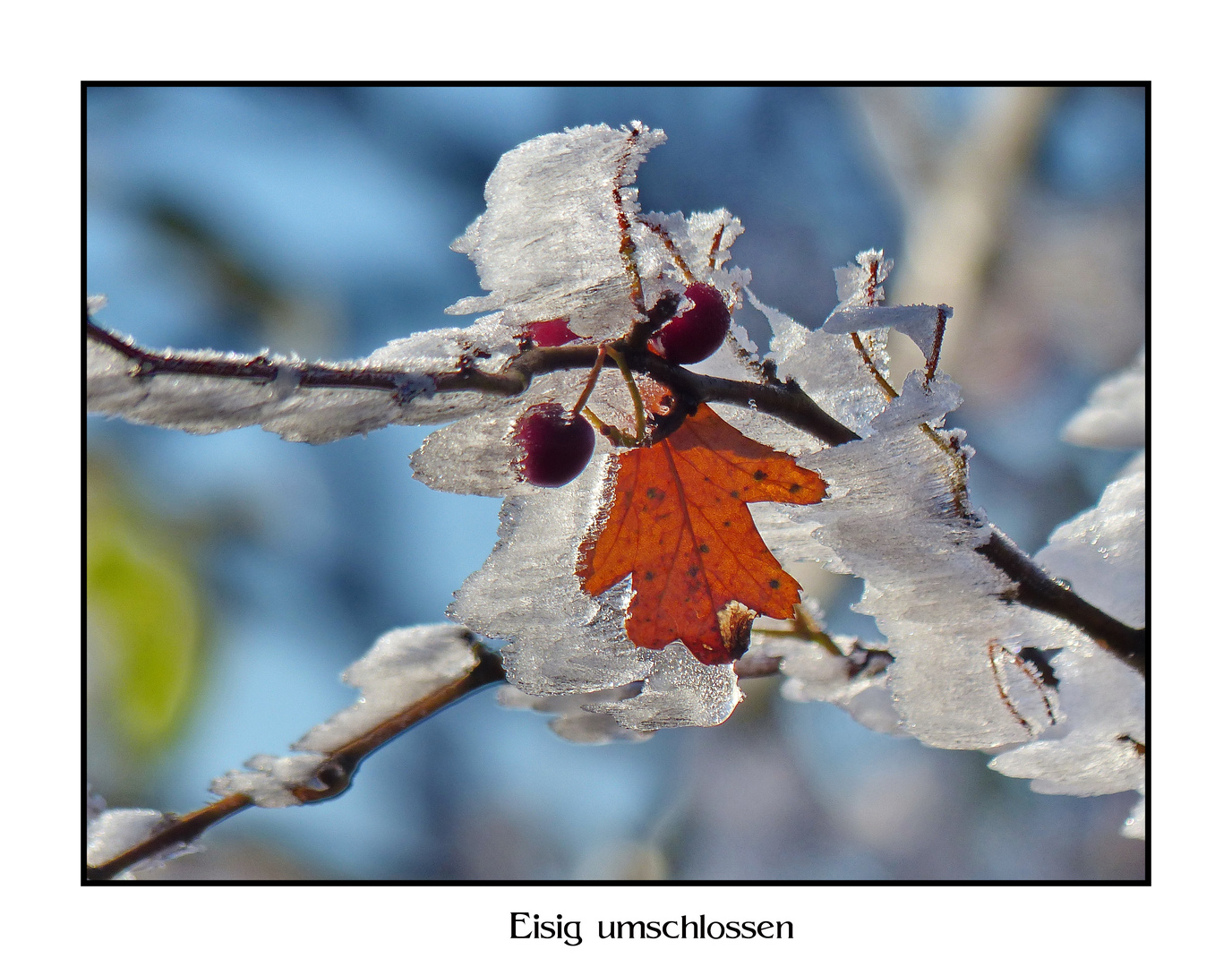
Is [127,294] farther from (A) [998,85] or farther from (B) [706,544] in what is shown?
(A) [998,85]

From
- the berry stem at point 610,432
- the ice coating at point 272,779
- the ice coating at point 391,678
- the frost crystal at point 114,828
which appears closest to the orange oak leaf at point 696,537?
the berry stem at point 610,432

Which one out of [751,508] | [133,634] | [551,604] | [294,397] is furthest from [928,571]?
[133,634]

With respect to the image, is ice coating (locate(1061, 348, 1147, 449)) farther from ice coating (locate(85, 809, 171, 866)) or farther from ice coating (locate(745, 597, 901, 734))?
ice coating (locate(85, 809, 171, 866))

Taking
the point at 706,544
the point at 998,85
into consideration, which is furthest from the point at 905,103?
the point at 706,544

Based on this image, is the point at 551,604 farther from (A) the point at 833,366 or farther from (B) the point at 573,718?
(A) the point at 833,366

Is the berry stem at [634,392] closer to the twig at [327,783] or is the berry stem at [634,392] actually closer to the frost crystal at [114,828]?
the twig at [327,783]

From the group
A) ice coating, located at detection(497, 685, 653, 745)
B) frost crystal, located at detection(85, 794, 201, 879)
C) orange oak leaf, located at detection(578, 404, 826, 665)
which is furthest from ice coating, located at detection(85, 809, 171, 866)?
orange oak leaf, located at detection(578, 404, 826, 665)
